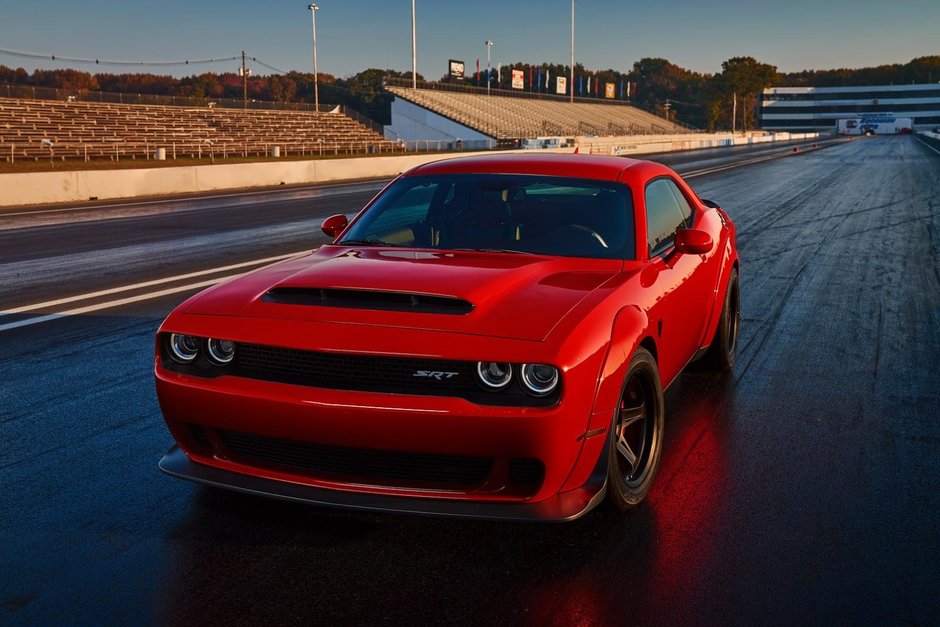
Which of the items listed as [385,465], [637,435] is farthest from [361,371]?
[637,435]

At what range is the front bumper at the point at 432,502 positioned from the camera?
3275 millimetres

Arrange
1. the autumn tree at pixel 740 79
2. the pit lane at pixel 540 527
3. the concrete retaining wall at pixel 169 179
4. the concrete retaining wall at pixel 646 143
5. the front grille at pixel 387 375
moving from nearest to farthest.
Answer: the pit lane at pixel 540 527
the front grille at pixel 387 375
the concrete retaining wall at pixel 169 179
the concrete retaining wall at pixel 646 143
the autumn tree at pixel 740 79

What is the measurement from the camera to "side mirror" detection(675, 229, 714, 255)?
4816 millimetres

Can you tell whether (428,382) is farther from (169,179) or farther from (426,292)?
(169,179)

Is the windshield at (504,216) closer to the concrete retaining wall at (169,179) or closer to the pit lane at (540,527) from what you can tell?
the pit lane at (540,527)

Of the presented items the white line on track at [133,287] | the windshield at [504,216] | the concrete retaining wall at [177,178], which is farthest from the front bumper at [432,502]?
the concrete retaining wall at [177,178]

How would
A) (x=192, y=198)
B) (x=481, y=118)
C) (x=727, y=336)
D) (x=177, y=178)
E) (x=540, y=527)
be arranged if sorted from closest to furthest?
1. (x=540, y=527)
2. (x=727, y=336)
3. (x=192, y=198)
4. (x=177, y=178)
5. (x=481, y=118)

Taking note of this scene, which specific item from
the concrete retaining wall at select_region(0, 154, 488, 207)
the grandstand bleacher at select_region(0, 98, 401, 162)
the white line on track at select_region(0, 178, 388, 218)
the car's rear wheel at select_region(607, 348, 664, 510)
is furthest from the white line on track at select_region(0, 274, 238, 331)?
the grandstand bleacher at select_region(0, 98, 401, 162)

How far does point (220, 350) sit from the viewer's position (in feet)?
12.0

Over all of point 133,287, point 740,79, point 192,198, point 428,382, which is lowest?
point 192,198

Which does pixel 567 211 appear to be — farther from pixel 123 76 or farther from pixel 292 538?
pixel 123 76

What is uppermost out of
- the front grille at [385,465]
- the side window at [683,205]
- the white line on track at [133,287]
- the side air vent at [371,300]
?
the side window at [683,205]

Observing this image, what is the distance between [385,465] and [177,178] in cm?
2647

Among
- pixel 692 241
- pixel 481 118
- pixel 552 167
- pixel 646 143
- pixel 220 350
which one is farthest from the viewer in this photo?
pixel 481 118
